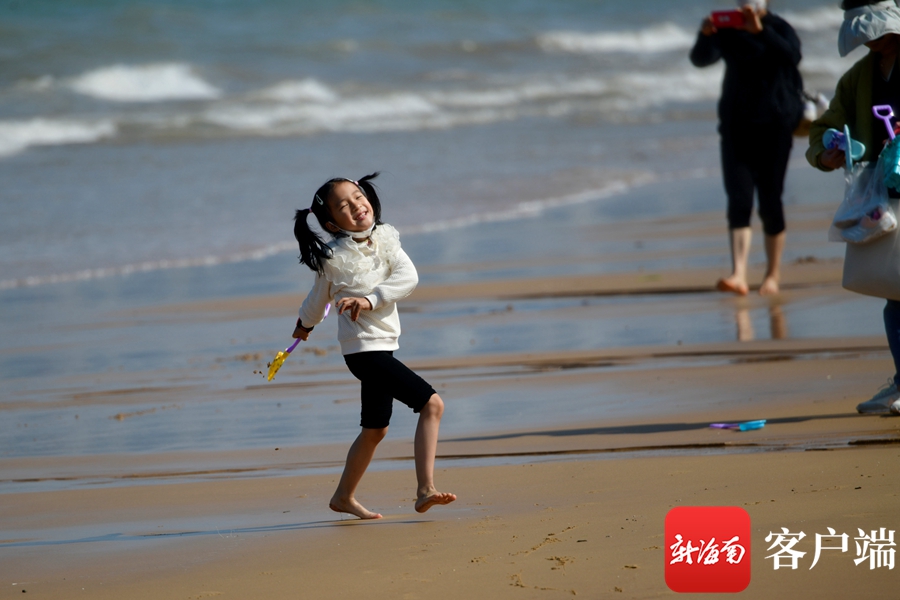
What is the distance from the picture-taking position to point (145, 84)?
91.7 feet

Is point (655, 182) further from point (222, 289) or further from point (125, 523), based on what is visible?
point (125, 523)

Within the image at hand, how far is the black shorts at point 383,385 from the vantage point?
3.94 meters

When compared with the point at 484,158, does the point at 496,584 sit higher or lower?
lower

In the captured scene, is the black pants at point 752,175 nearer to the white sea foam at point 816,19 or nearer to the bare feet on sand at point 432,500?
the bare feet on sand at point 432,500

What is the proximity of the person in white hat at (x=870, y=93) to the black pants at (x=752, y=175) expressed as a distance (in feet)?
9.76

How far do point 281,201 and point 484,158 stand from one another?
4.74 meters

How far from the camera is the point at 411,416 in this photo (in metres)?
5.42

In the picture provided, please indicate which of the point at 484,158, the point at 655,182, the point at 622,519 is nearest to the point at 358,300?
the point at 622,519

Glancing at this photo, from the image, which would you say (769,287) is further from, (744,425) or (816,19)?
(816,19)

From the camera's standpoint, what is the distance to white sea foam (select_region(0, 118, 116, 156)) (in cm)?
2067

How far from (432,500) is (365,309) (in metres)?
0.65

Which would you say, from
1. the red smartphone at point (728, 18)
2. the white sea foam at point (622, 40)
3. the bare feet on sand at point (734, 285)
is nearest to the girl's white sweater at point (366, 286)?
the red smartphone at point (728, 18)

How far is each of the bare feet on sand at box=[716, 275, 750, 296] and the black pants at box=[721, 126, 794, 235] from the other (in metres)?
0.35

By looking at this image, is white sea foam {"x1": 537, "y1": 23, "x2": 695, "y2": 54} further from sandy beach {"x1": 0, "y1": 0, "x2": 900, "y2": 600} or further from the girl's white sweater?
the girl's white sweater
